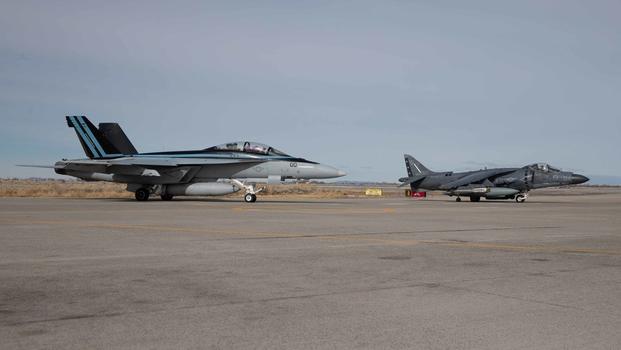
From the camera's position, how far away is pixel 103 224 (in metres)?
14.8

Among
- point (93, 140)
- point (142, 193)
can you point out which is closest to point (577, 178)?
point (142, 193)

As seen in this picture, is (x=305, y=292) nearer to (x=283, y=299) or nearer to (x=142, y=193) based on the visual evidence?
(x=283, y=299)

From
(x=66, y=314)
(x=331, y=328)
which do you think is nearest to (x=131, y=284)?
(x=66, y=314)

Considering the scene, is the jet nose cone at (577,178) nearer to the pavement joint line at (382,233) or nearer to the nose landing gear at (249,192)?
the nose landing gear at (249,192)

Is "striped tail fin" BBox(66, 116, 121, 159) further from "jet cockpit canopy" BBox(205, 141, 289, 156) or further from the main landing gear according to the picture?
"jet cockpit canopy" BBox(205, 141, 289, 156)

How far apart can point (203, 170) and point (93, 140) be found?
949 cm

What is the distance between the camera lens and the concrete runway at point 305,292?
14.8ft

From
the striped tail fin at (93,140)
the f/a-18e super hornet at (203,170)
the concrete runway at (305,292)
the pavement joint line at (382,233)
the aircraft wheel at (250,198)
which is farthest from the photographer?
the striped tail fin at (93,140)

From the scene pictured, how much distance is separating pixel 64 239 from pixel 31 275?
4.31 meters

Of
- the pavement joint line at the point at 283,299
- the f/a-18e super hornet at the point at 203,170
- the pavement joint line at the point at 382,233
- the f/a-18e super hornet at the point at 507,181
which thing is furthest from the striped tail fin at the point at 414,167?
the pavement joint line at the point at 283,299

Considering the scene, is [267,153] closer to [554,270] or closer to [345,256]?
[345,256]

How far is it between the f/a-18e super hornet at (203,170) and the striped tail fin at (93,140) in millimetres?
2694

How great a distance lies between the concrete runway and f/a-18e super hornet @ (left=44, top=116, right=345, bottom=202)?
18.1 m

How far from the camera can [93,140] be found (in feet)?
119
